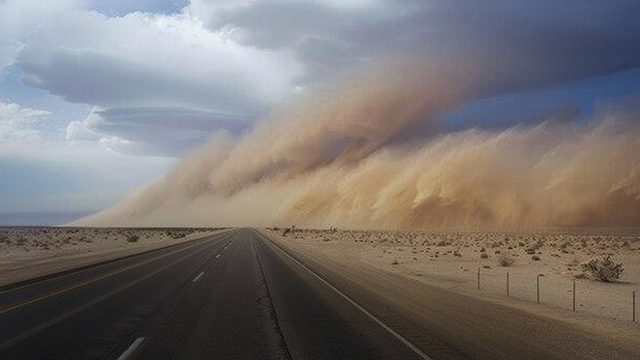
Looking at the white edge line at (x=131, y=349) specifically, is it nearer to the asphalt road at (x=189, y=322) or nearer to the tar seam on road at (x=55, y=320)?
the asphalt road at (x=189, y=322)

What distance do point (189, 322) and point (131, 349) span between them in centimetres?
261

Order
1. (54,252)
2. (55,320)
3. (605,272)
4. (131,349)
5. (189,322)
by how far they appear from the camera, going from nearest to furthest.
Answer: (131,349) → (189,322) → (55,320) → (605,272) → (54,252)

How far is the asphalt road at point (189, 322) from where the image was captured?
8.69m

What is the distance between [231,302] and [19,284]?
926 centimetres

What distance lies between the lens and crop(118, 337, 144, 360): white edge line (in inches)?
324

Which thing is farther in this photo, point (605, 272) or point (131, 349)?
point (605, 272)

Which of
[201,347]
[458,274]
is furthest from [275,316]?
[458,274]

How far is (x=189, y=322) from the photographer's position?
445 inches

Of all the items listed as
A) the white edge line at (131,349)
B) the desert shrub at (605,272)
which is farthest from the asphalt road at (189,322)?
the desert shrub at (605,272)

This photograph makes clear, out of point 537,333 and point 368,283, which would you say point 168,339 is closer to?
point 537,333

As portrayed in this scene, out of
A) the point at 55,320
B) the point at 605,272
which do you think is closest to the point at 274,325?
the point at 55,320

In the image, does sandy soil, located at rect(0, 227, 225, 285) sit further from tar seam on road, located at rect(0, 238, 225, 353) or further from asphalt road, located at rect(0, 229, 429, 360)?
asphalt road, located at rect(0, 229, 429, 360)

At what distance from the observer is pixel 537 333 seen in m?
11.0

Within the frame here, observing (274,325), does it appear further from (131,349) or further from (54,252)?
(54,252)
